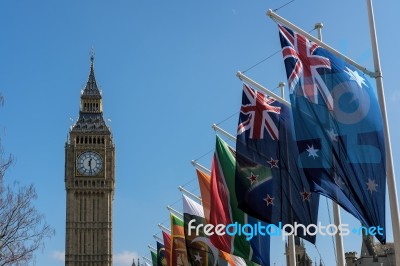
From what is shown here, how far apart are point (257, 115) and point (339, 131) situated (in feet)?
24.6

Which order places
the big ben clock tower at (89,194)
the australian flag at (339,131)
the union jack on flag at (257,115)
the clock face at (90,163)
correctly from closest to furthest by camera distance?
the australian flag at (339,131), the union jack on flag at (257,115), the big ben clock tower at (89,194), the clock face at (90,163)

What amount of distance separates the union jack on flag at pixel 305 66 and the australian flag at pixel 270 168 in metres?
3.95

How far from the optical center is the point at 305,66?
22.4 meters

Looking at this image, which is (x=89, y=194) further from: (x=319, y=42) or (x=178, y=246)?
(x=319, y=42)

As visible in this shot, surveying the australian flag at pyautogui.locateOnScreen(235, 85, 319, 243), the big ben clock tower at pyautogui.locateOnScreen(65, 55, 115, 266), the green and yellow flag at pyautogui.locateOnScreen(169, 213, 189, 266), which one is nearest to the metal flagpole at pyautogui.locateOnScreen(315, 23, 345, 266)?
the australian flag at pyautogui.locateOnScreen(235, 85, 319, 243)

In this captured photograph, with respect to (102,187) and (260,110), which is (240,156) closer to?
(260,110)

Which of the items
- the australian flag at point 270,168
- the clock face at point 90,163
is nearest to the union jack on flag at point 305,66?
the australian flag at point 270,168

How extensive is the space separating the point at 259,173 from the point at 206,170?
14406 millimetres

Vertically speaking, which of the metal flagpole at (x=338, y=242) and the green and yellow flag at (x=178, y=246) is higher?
the green and yellow flag at (x=178, y=246)

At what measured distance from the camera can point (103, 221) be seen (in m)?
123

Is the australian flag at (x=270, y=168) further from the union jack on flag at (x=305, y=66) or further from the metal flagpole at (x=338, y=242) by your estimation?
the union jack on flag at (x=305, y=66)

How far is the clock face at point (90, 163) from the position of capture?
405ft

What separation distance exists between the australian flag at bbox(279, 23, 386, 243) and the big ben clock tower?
103 m

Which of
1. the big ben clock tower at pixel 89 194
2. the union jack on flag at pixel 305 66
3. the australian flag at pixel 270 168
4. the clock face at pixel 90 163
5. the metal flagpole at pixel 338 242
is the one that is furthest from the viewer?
the clock face at pixel 90 163
